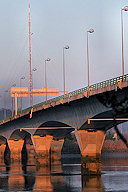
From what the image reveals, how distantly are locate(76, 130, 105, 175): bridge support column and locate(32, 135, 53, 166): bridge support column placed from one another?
2852 cm

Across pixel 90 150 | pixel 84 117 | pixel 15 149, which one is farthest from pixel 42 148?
pixel 84 117

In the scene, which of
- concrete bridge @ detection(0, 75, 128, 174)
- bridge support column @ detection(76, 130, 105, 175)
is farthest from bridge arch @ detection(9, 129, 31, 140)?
bridge support column @ detection(76, 130, 105, 175)

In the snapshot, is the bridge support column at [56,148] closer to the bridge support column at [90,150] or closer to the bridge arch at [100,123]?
the bridge support column at [90,150]

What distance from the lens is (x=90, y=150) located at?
69.0m

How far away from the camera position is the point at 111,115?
63594mm

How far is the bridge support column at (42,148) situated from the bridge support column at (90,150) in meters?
28.5

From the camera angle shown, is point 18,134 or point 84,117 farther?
point 18,134

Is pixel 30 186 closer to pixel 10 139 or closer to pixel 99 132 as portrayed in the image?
pixel 99 132

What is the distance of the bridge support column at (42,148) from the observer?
97.4 m

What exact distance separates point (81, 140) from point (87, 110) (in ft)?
22.6

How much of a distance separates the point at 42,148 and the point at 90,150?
3068 cm

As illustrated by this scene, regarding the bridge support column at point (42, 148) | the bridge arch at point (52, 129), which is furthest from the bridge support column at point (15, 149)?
the bridge support column at point (42, 148)

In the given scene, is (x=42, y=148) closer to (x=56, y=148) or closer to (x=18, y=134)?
(x=56, y=148)

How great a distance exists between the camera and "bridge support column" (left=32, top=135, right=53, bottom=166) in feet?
320
